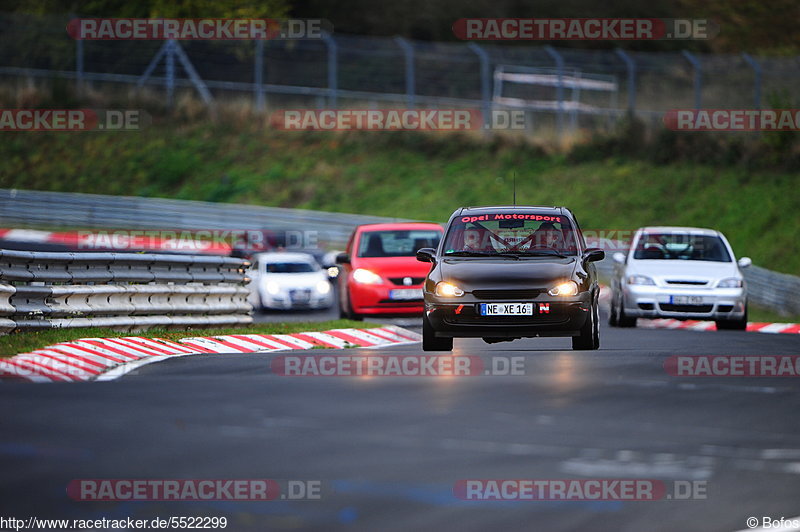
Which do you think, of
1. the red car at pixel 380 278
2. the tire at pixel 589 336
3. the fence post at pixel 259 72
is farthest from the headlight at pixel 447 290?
the fence post at pixel 259 72

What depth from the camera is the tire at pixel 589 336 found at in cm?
1568

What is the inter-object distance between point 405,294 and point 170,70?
3167 centimetres

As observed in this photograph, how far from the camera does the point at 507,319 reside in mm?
14906

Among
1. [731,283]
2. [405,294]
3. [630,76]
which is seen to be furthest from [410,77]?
[731,283]

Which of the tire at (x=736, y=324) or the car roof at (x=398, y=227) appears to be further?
the car roof at (x=398, y=227)

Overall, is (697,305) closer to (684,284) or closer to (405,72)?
(684,284)

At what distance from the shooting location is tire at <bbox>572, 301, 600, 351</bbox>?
15683mm

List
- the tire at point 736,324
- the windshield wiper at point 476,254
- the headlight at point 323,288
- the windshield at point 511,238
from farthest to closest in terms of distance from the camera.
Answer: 1. the headlight at point 323,288
2. the tire at point 736,324
3. the windshield at point 511,238
4. the windshield wiper at point 476,254

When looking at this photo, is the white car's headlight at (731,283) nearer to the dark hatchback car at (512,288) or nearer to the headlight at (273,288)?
the dark hatchback car at (512,288)

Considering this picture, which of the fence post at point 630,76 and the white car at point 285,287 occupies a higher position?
the fence post at point 630,76

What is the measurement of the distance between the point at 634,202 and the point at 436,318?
27559 mm

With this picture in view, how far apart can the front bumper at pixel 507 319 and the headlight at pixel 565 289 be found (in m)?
0.05

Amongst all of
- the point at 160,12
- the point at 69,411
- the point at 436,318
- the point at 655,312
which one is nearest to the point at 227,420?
the point at 69,411

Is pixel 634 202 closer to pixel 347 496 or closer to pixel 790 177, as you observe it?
pixel 790 177
